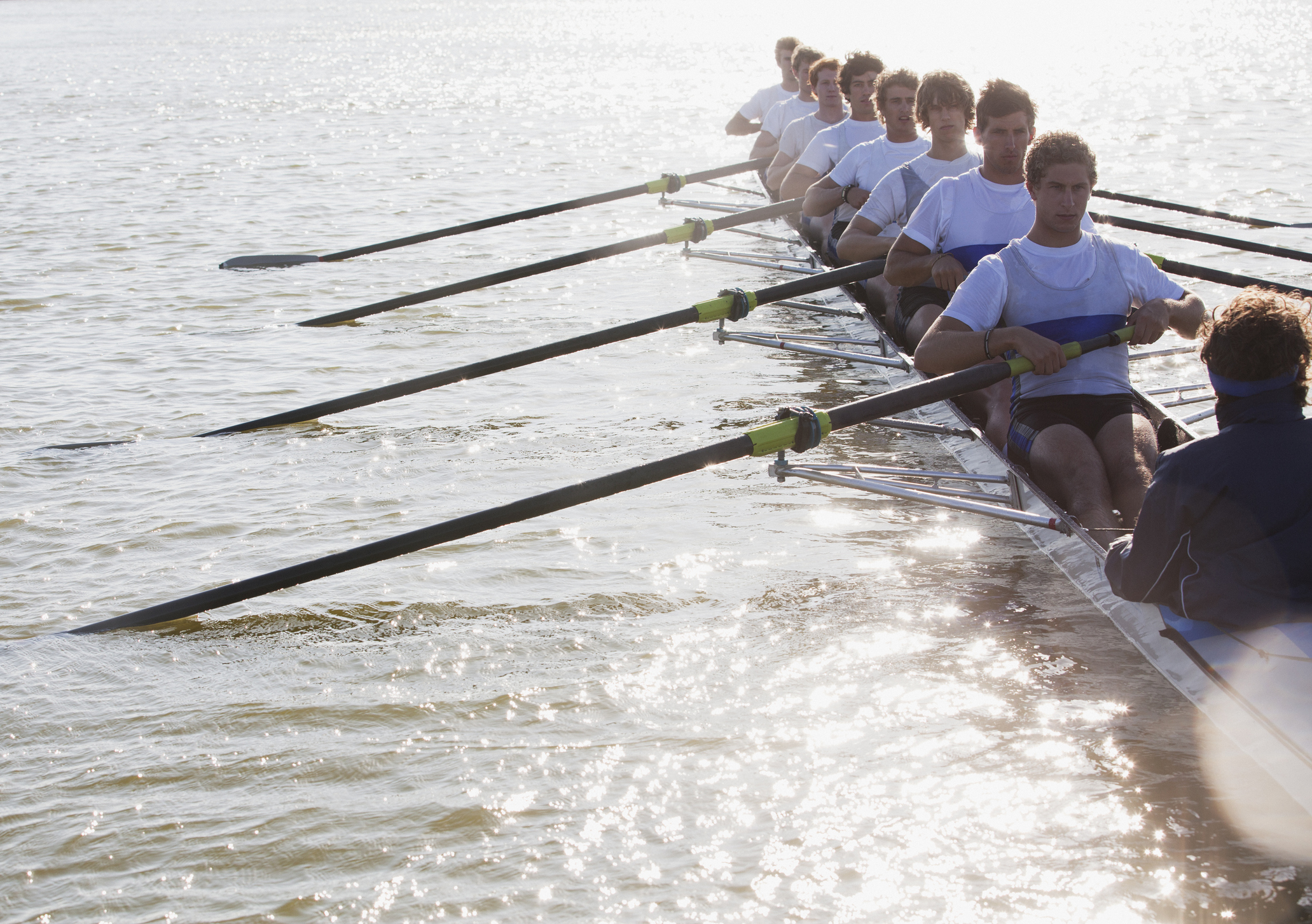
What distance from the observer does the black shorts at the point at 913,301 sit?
22.0 ft

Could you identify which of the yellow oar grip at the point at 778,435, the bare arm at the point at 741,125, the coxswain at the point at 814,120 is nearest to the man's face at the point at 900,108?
the coxswain at the point at 814,120

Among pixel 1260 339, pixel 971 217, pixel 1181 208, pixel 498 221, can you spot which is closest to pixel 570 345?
pixel 971 217

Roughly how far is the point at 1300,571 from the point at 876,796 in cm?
134

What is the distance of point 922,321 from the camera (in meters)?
6.56

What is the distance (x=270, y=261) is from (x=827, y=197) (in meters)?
5.95

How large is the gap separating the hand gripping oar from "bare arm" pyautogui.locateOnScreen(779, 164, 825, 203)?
5601 millimetres

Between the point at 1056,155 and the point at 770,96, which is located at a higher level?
the point at 770,96

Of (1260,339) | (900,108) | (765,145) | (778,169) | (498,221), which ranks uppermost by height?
(765,145)

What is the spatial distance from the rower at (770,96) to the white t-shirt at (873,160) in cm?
615

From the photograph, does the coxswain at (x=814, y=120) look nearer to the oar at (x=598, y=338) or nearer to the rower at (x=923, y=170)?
the rower at (x=923, y=170)

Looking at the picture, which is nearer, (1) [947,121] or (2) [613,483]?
(2) [613,483]

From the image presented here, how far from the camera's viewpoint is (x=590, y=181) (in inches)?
702

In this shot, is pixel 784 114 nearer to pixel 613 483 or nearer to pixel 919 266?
pixel 919 266

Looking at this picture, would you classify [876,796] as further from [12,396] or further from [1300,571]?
[12,396]
